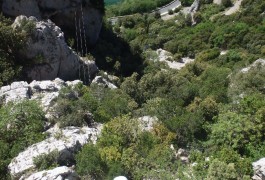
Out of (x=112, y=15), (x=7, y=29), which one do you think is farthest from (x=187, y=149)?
(x=112, y=15)

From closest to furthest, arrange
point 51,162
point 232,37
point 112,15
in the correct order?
1. point 51,162
2. point 232,37
3. point 112,15

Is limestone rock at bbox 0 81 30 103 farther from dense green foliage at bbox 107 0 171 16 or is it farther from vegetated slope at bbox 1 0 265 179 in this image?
dense green foliage at bbox 107 0 171 16

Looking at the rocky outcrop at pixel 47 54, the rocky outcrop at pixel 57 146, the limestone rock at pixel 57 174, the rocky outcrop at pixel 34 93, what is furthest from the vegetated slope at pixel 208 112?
the rocky outcrop at pixel 34 93

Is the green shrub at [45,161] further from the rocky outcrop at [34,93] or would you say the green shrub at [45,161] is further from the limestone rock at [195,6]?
the limestone rock at [195,6]

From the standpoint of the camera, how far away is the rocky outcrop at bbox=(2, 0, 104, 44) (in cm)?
3681

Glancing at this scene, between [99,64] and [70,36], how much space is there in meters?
4.07

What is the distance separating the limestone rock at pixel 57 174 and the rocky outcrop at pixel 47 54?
14.7m

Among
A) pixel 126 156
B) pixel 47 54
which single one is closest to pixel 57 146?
pixel 126 156

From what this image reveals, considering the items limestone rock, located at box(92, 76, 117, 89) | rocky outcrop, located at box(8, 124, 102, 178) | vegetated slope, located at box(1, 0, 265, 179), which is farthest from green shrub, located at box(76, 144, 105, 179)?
limestone rock, located at box(92, 76, 117, 89)

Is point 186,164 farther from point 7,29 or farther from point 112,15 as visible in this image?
point 112,15

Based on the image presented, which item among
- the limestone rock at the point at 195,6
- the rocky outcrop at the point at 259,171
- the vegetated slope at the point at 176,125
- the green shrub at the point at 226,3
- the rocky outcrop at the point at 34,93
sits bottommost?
the limestone rock at the point at 195,6

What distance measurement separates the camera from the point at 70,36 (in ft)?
139

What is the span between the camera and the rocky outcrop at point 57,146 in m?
18.8

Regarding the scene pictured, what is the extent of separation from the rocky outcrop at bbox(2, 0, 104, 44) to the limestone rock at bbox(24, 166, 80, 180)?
22.4 m
